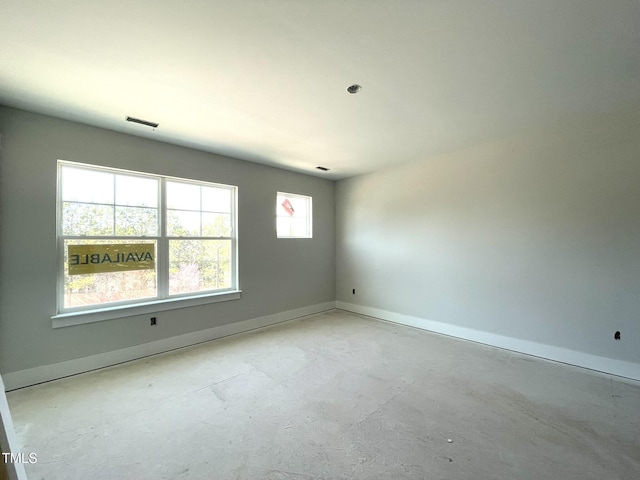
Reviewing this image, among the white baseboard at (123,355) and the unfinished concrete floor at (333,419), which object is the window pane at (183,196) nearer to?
the white baseboard at (123,355)

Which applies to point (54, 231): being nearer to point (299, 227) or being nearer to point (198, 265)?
point (198, 265)

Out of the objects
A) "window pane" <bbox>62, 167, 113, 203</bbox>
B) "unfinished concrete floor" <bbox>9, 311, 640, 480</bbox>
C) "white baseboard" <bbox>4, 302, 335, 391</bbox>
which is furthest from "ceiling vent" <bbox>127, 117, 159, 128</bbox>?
"unfinished concrete floor" <bbox>9, 311, 640, 480</bbox>

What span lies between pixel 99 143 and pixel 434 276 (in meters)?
4.65

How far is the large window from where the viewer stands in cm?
277

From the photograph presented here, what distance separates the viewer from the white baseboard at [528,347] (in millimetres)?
2673

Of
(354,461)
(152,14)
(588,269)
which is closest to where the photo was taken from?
(152,14)

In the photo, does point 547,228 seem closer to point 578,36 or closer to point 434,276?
point 434,276

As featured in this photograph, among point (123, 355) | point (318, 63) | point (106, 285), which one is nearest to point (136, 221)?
point (106, 285)

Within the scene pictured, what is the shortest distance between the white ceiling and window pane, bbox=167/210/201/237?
1034 millimetres

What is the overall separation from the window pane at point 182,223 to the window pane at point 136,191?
0.82ft

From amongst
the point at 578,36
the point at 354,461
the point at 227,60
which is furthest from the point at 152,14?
the point at 354,461

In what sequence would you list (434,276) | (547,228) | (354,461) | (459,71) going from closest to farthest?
(354,461), (459,71), (547,228), (434,276)

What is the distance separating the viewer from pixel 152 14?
1.47 meters

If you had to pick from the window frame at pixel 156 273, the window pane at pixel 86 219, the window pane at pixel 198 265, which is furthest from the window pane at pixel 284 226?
the window pane at pixel 86 219
